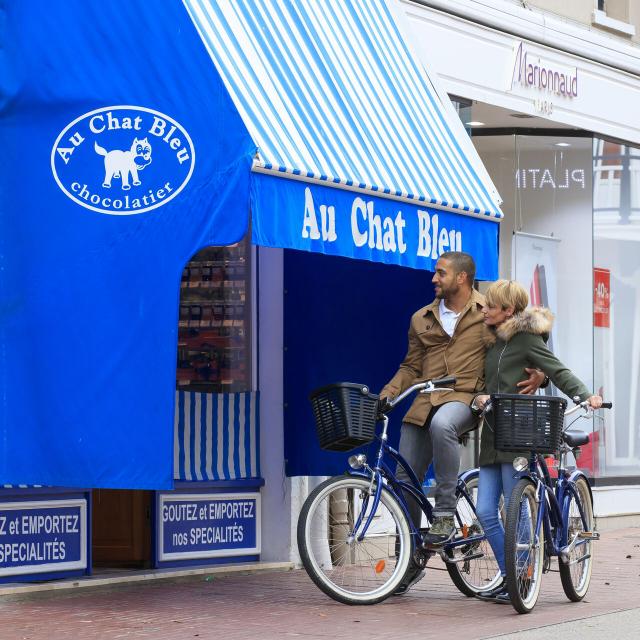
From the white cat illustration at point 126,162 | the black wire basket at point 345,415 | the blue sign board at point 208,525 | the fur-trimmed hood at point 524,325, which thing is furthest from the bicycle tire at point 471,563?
the white cat illustration at point 126,162

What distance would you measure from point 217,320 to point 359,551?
2.68m

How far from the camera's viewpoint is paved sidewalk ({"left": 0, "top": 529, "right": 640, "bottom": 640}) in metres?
7.65

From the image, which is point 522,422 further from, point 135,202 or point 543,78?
point 543,78

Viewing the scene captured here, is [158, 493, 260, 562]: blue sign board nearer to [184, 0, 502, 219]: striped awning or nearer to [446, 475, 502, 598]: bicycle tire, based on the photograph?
[446, 475, 502, 598]: bicycle tire

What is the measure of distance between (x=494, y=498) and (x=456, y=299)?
1.21m

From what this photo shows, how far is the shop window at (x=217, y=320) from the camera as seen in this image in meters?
10.3

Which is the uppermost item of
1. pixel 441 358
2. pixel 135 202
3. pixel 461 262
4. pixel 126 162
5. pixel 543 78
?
pixel 543 78

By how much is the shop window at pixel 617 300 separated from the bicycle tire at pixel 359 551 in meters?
7.48

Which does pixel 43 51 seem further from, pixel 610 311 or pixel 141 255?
pixel 610 311

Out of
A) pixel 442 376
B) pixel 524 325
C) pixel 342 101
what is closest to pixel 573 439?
pixel 524 325

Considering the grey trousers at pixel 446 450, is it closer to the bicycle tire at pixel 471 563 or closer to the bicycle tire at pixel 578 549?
the bicycle tire at pixel 471 563

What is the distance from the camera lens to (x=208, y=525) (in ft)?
33.6

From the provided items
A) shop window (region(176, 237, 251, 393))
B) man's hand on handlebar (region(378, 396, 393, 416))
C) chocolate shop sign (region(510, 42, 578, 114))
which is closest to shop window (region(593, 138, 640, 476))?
chocolate shop sign (region(510, 42, 578, 114))

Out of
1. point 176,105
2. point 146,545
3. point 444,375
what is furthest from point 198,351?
point 176,105
